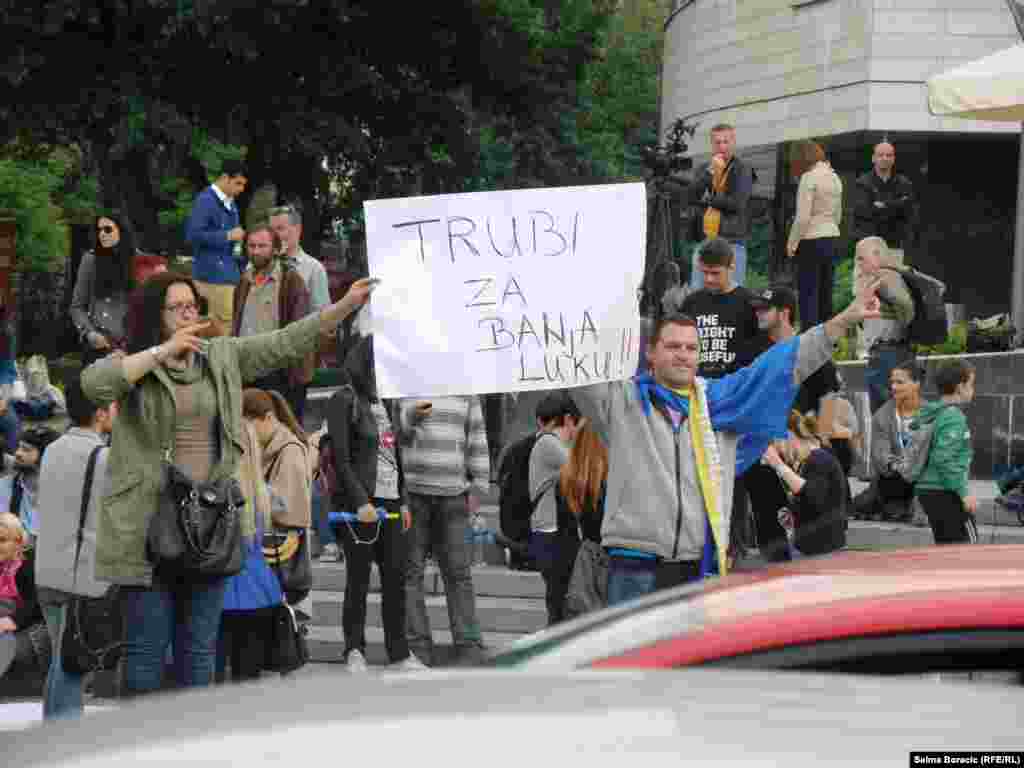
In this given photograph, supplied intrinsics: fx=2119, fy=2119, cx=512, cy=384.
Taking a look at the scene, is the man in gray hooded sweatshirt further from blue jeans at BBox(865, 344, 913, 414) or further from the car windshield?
blue jeans at BBox(865, 344, 913, 414)

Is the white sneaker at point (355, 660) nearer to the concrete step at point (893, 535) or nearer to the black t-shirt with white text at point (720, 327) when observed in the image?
the black t-shirt with white text at point (720, 327)

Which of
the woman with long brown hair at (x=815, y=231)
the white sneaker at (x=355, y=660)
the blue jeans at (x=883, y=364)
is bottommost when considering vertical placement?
the white sneaker at (x=355, y=660)

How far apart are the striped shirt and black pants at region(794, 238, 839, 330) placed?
6.32 metres

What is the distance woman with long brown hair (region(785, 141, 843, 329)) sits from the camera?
16219 mm

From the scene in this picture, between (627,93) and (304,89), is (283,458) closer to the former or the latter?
(304,89)

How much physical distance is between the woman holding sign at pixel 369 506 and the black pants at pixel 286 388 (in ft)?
6.44

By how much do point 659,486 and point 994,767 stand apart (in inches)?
196

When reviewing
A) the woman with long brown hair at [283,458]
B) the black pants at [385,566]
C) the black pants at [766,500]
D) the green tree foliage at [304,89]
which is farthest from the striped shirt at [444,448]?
the green tree foliage at [304,89]

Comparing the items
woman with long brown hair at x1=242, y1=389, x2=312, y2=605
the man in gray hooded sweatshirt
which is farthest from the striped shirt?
the man in gray hooded sweatshirt

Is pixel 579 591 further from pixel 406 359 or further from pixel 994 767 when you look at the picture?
pixel 994 767

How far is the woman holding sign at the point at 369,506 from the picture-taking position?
34.8 feet

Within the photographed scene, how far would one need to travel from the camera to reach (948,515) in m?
10.9

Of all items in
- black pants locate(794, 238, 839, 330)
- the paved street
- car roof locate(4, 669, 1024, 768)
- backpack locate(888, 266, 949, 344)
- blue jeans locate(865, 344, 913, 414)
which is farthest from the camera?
black pants locate(794, 238, 839, 330)

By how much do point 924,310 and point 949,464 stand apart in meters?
4.09
